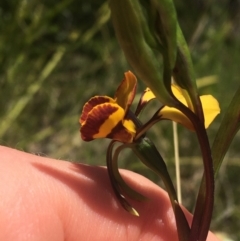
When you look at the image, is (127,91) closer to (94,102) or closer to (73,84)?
(94,102)

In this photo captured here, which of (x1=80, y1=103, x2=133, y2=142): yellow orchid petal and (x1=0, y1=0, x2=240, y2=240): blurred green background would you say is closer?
(x1=80, y1=103, x2=133, y2=142): yellow orchid petal

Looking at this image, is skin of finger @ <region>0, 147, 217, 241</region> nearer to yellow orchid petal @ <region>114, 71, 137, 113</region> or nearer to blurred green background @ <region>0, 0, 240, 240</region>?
yellow orchid petal @ <region>114, 71, 137, 113</region>

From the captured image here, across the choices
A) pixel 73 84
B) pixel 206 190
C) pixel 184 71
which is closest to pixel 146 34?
pixel 184 71

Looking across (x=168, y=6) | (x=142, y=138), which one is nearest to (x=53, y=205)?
(x=142, y=138)

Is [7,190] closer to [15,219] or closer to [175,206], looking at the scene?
[15,219]

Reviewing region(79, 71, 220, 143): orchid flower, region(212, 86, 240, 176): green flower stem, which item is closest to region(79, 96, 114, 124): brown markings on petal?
region(79, 71, 220, 143): orchid flower

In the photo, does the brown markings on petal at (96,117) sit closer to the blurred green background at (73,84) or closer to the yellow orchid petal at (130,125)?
the yellow orchid petal at (130,125)

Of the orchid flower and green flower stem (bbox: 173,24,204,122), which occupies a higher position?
green flower stem (bbox: 173,24,204,122)
